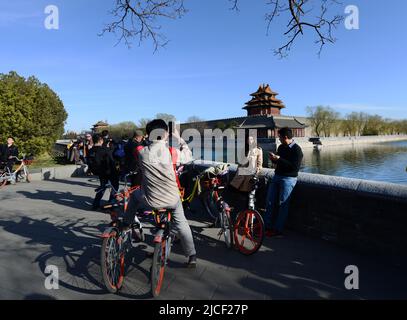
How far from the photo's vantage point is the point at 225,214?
15.9 feet

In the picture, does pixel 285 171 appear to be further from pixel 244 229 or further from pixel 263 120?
pixel 263 120

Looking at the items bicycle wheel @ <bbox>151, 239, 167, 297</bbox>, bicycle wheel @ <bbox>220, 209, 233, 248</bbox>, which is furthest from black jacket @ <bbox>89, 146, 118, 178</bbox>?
bicycle wheel @ <bbox>151, 239, 167, 297</bbox>

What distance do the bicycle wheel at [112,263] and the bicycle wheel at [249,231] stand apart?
1.82 m

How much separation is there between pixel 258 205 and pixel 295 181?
1174 millimetres

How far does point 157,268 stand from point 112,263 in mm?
529

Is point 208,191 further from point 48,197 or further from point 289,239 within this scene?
point 48,197

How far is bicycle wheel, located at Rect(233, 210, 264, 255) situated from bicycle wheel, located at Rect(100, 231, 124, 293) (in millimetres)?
1823

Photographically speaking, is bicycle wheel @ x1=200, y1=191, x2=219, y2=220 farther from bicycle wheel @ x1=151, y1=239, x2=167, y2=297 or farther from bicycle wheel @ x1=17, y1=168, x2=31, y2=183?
bicycle wheel @ x1=17, y1=168, x2=31, y2=183

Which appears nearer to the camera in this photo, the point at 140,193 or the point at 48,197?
the point at 140,193

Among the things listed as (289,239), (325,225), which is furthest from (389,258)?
(289,239)

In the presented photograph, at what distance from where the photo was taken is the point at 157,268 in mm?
3336

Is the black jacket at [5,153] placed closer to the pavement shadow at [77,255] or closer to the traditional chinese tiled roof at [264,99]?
the pavement shadow at [77,255]
